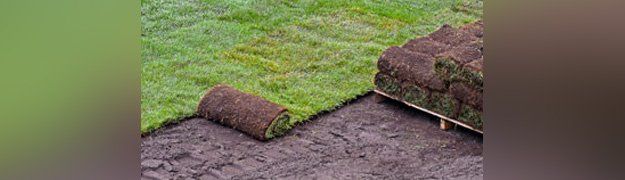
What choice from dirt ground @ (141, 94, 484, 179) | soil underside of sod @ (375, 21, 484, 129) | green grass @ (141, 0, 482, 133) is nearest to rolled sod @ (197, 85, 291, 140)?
dirt ground @ (141, 94, 484, 179)

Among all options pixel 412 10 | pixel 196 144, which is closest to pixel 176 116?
pixel 196 144

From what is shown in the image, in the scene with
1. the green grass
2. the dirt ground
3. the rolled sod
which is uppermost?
the green grass

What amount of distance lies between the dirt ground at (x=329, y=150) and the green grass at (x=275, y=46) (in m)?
0.21

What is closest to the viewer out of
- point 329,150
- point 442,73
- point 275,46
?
point 329,150

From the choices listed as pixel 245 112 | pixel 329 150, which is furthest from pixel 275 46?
pixel 329 150

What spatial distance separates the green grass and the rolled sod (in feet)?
0.56

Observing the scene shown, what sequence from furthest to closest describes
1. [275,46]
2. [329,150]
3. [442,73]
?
[275,46] → [442,73] → [329,150]

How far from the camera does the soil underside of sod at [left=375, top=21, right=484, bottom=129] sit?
534 centimetres

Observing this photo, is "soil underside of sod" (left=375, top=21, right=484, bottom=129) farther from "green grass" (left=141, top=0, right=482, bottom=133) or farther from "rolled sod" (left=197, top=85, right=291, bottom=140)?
"rolled sod" (left=197, top=85, right=291, bottom=140)

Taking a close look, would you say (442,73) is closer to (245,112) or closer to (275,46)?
(245,112)

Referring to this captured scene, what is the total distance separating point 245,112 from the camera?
559 centimetres

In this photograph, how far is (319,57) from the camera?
674cm

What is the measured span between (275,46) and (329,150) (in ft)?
5.98
